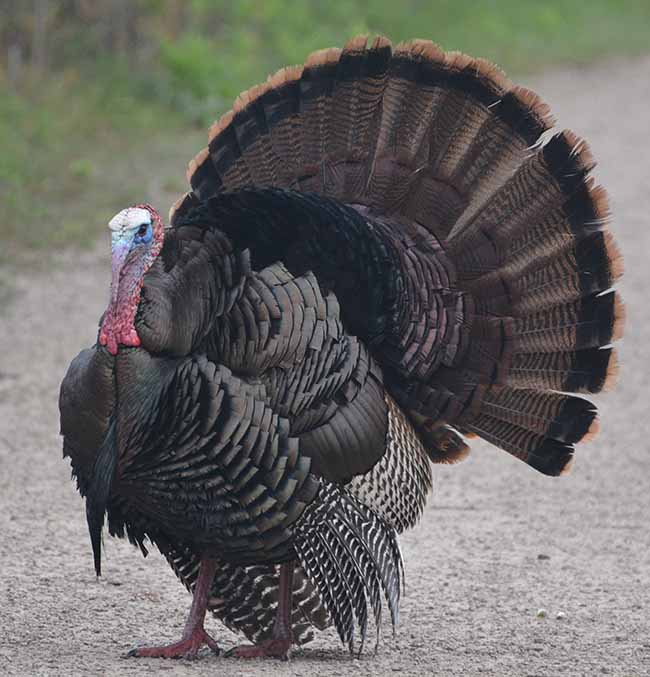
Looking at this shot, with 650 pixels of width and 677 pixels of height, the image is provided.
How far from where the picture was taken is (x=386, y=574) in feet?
15.0

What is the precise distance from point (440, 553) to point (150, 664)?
5.83 ft

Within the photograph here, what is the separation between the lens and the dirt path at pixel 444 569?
4602 millimetres

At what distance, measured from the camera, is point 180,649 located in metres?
4.55

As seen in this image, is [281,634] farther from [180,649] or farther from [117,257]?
[117,257]

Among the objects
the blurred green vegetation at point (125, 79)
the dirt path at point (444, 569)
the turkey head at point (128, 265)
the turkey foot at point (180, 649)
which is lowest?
the turkey foot at point (180, 649)

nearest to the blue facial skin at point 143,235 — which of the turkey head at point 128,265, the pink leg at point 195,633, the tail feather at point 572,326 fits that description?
the turkey head at point 128,265

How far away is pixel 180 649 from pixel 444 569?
1463 mm

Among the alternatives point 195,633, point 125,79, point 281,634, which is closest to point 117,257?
point 195,633

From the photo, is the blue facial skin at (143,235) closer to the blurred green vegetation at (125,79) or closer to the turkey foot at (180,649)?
the turkey foot at (180,649)

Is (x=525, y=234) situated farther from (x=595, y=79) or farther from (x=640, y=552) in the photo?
(x=595, y=79)

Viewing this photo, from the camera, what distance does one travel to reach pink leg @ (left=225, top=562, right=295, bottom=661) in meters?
4.68

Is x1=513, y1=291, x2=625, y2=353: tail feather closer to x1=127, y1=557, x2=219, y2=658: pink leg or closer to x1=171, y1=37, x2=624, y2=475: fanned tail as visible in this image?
x1=171, y1=37, x2=624, y2=475: fanned tail

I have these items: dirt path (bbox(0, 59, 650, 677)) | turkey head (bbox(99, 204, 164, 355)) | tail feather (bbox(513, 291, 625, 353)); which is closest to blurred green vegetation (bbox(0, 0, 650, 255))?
dirt path (bbox(0, 59, 650, 677))

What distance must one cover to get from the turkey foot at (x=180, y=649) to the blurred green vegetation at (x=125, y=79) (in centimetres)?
584
